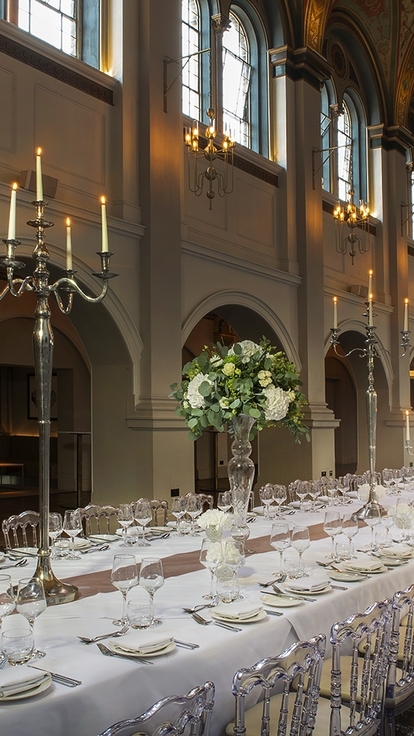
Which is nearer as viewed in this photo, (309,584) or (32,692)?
(32,692)

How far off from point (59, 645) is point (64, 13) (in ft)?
22.1

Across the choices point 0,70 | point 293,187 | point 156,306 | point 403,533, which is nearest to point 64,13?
point 0,70

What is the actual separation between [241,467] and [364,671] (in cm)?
154

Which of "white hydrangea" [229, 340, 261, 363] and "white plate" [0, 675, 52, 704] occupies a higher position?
"white hydrangea" [229, 340, 261, 363]

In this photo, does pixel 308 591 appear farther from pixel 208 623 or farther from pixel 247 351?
pixel 247 351

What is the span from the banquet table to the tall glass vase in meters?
0.27

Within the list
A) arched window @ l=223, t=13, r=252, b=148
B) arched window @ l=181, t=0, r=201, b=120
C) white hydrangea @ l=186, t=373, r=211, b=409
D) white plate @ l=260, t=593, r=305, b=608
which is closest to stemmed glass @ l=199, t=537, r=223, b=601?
white plate @ l=260, t=593, r=305, b=608

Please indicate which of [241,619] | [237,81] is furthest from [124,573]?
[237,81]

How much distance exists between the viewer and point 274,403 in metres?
3.70

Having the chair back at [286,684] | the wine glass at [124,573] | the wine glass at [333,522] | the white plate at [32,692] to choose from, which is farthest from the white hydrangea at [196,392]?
the white plate at [32,692]

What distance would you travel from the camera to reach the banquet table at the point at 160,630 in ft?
6.82

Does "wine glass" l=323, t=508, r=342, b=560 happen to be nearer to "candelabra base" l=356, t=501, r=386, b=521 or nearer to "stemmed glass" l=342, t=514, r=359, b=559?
"stemmed glass" l=342, t=514, r=359, b=559

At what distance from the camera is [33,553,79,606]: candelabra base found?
9.30 feet

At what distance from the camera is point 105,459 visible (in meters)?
7.74
